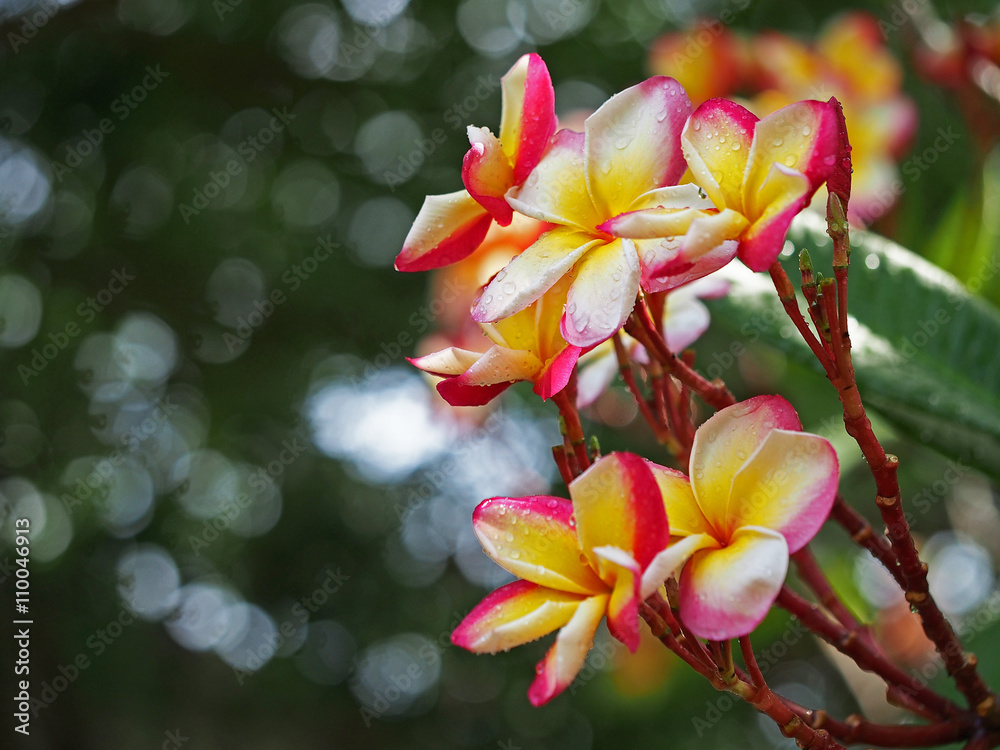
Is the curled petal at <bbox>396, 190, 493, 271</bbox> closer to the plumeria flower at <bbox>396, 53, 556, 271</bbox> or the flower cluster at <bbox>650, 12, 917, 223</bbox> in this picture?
the plumeria flower at <bbox>396, 53, 556, 271</bbox>

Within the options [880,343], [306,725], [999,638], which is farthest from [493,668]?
[880,343]

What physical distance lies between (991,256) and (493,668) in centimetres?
355

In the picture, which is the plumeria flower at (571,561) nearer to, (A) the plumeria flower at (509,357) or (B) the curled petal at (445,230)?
Result: (A) the plumeria flower at (509,357)

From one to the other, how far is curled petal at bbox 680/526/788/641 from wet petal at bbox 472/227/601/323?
15 centimetres

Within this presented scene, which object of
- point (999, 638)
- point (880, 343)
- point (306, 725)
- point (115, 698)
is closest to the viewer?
point (880, 343)

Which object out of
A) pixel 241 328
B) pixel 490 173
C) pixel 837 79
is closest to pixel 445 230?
pixel 490 173

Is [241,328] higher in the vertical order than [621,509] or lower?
lower

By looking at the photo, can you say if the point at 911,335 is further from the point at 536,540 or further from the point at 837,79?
the point at 837,79

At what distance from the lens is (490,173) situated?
0.48m

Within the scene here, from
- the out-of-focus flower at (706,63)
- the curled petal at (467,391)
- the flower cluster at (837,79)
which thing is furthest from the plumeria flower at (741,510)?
the out-of-focus flower at (706,63)

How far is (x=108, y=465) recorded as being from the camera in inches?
117

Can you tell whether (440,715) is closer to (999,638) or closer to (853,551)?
(853,551)

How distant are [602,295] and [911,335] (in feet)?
1.53

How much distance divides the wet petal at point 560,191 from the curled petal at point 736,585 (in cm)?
18
